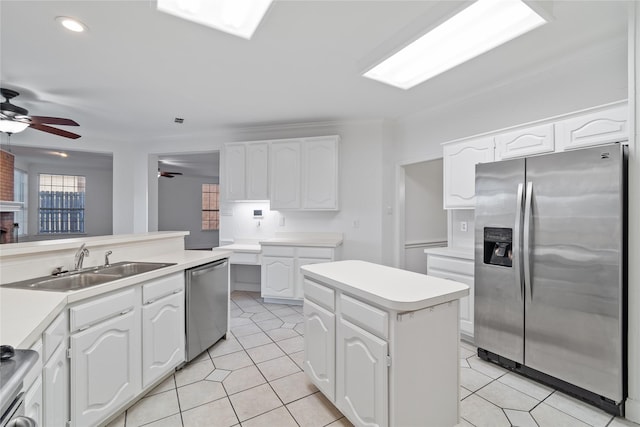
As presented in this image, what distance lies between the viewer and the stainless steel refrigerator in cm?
182

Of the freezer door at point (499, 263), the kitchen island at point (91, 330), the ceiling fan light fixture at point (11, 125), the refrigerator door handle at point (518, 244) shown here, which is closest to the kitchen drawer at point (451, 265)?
the freezer door at point (499, 263)

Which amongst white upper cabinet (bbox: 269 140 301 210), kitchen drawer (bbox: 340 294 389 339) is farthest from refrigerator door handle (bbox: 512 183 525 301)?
white upper cabinet (bbox: 269 140 301 210)

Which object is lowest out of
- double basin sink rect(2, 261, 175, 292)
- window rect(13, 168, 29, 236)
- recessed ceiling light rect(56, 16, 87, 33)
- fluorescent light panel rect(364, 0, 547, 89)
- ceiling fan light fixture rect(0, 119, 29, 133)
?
double basin sink rect(2, 261, 175, 292)

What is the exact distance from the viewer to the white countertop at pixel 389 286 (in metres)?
1.38

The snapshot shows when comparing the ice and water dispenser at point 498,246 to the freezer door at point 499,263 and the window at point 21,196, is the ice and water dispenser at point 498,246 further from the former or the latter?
the window at point 21,196

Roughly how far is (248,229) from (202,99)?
214cm

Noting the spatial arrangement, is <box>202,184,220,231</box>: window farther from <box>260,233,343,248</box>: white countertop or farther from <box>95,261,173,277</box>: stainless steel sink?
<box>95,261,173,277</box>: stainless steel sink

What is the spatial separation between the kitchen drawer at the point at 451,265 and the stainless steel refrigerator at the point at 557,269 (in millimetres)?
268

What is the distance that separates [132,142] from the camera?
17.4ft

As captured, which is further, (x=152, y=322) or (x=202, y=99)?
(x=202, y=99)

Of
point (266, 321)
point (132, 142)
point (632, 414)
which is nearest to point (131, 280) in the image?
point (266, 321)

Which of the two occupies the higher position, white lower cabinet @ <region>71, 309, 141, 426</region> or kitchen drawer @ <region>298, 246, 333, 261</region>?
kitchen drawer @ <region>298, 246, 333, 261</region>

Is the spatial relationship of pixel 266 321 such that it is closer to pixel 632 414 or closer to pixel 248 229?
pixel 248 229

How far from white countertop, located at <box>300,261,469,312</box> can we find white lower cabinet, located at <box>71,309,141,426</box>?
1151 mm
